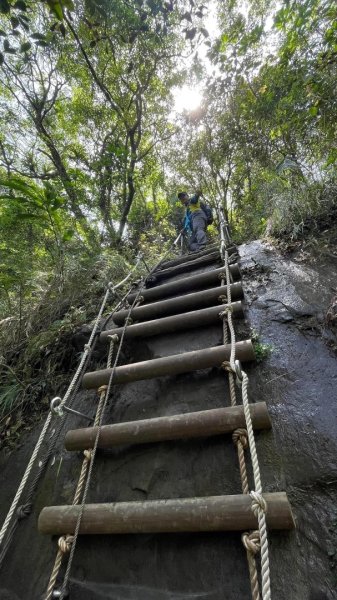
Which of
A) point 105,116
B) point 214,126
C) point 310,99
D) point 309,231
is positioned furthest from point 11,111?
point 309,231

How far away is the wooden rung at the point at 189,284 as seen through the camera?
9.39 ft

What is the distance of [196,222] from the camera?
6.24m

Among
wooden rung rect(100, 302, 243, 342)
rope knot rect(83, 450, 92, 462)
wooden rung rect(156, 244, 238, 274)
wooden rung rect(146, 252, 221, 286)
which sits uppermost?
wooden rung rect(156, 244, 238, 274)

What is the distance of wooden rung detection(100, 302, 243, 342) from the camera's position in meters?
2.24

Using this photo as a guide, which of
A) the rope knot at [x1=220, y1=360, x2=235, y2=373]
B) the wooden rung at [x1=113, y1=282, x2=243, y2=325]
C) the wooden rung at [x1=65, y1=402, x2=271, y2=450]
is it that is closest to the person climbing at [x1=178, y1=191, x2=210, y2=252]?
the wooden rung at [x1=113, y1=282, x2=243, y2=325]

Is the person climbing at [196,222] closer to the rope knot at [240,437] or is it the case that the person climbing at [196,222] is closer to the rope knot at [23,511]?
the rope knot at [240,437]

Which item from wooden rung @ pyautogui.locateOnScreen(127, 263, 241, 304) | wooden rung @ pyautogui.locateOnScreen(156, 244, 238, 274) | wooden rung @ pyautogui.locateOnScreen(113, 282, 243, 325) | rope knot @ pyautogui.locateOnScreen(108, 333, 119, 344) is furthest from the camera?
wooden rung @ pyautogui.locateOnScreen(156, 244, 238, 274)

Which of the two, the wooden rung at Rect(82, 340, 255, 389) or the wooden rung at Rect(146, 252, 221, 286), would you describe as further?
the wooden rung at Rect(146, 252, 221, 286)

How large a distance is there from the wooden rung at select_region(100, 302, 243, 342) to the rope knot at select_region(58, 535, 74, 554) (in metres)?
1.38

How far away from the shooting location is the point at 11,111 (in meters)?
8.15

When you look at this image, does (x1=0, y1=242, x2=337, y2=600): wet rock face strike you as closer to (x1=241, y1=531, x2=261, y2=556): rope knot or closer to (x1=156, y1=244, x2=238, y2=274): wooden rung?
(x1=241, y1=531, x2=261, y2=556): rope knot

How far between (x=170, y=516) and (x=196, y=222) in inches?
225

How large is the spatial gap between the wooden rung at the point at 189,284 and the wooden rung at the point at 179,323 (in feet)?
2.08

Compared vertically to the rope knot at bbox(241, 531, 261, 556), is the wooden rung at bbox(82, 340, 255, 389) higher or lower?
higher
